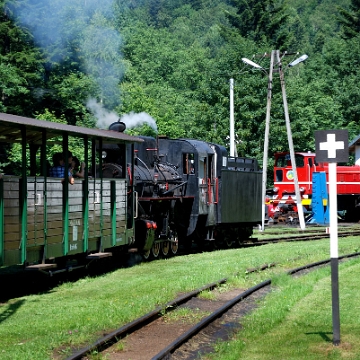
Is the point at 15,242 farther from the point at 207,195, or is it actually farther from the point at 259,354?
the point at 207,195

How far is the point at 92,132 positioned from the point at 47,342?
6.27 m

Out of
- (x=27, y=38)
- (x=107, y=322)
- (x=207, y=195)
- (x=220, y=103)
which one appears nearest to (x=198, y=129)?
(x=220, y=103)

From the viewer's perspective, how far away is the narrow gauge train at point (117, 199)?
12219 mm

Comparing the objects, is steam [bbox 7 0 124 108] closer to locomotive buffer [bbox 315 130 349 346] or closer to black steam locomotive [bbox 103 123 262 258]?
black steam locomotive [bbox 103 123 262 258]

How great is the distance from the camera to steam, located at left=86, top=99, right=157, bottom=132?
23.7m

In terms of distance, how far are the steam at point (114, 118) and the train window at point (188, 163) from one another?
2.31 meters

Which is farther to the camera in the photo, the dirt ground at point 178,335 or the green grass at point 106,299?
the green grass at point 106,299

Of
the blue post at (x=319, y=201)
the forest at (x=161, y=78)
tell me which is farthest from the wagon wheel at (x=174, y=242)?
the blue post at (x=319, y=201)

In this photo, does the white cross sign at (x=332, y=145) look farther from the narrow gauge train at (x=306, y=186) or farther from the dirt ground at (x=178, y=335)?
the narrow gauge train at (x=306, y=186)

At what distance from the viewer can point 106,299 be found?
12.2 meters

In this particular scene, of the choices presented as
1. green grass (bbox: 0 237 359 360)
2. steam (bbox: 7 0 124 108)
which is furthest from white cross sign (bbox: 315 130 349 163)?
steam (bbox: 7 0 124 108)

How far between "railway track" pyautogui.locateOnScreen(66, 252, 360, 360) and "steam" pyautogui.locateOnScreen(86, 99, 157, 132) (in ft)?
37.3

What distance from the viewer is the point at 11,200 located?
1183 cm

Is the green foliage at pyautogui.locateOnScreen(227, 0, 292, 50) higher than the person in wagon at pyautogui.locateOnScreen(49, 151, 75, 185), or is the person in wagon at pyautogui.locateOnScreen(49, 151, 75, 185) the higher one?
the green foliage at pyautogui.locateOnScreen(227, 0, 292, 50)
